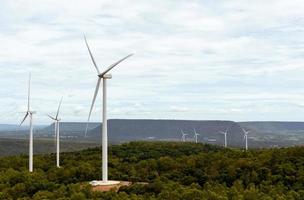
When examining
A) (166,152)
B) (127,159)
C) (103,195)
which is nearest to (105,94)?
(103,195)

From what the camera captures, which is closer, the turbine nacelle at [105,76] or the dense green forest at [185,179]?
the dense green forest at [185,179]

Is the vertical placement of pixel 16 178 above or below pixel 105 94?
below

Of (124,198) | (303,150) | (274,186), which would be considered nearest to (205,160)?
(303,150)

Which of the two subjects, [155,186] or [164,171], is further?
[164,171]

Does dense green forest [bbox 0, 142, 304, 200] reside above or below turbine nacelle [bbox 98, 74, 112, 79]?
below

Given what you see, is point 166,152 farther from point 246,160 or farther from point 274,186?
point 274,186

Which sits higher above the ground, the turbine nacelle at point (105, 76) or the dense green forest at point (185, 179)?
the turbine nacelle at point (105, 76)

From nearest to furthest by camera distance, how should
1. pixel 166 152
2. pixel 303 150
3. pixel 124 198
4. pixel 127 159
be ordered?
1. pixel 124 198
2. pixel 303 150
3. pixel 127 159
4. pixel 166 152

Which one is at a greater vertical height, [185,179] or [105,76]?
[105,76]

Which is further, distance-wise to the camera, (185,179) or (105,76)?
(185,179)

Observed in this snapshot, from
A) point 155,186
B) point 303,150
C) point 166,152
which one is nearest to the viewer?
point 155,186

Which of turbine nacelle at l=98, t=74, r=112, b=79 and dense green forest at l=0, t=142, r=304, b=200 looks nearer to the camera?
dense green forest at l=0, t=142, r=304, b=200
